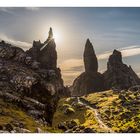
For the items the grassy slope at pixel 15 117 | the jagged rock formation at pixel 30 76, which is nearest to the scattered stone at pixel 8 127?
the grassy slope at pixel 15 117

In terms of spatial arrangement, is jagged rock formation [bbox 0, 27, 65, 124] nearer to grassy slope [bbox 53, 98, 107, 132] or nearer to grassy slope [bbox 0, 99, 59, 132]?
grassy slope [bbox 53, 98, 107, 132]

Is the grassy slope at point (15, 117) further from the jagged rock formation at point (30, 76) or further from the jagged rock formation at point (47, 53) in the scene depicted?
the jagged rock formation at point (47, 53)

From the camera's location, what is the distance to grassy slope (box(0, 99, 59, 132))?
28859 mm

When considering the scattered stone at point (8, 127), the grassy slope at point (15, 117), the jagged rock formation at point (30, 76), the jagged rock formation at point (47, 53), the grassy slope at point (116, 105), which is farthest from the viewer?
the grassy slope at point (116, 105)

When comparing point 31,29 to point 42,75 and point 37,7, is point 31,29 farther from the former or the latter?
point 42,75

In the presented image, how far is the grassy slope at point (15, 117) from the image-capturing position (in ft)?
94.7

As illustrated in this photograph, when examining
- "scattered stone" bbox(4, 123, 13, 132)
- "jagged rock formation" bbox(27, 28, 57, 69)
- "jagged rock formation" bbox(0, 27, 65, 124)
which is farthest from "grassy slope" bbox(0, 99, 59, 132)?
"jagged rock formation" bbox(27, 28, 57, 69)

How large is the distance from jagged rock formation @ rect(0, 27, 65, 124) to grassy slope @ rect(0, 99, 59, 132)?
139cm

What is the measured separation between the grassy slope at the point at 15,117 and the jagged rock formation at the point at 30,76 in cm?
139

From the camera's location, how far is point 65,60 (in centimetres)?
3250

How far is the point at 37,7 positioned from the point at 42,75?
11.7m

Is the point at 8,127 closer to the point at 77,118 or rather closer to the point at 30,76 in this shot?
the point at 30,76

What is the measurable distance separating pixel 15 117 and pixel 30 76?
7.46 meters
